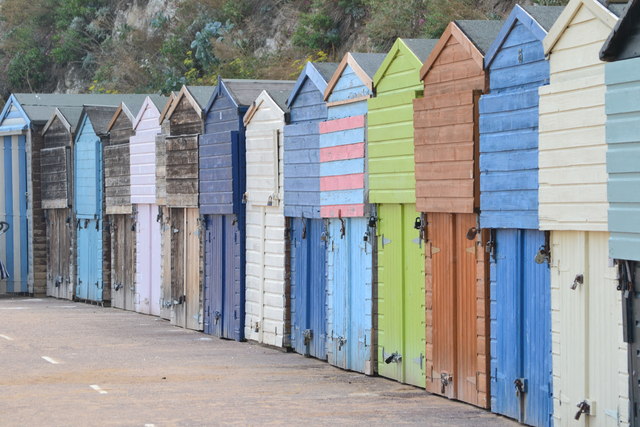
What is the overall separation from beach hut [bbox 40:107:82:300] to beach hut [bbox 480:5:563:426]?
45.1ft

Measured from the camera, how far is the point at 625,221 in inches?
337

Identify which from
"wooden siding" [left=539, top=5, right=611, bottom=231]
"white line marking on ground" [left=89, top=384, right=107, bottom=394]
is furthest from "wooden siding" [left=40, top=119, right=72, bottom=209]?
"wooden siding" [left=539, top=5, right=611, bottom=231]

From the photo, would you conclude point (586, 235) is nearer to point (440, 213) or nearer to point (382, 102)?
point (440, 213)

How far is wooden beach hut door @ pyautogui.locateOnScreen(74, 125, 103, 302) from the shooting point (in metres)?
22.4

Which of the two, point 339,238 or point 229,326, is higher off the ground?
point 339,238

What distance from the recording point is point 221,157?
16.9 metres

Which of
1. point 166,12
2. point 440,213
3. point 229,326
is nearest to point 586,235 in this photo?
point 440,213

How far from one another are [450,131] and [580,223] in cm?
221

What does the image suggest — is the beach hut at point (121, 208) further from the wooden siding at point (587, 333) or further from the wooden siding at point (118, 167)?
the wooden siding at point (587, 333)

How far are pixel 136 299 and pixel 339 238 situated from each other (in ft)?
25.8

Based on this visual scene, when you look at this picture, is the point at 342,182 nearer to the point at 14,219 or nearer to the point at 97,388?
the point at 97,388

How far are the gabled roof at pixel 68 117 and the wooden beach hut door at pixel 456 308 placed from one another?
1265 cm

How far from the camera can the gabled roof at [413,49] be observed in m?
12.1

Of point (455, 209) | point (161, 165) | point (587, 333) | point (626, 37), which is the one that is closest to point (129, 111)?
point (161, 165)
